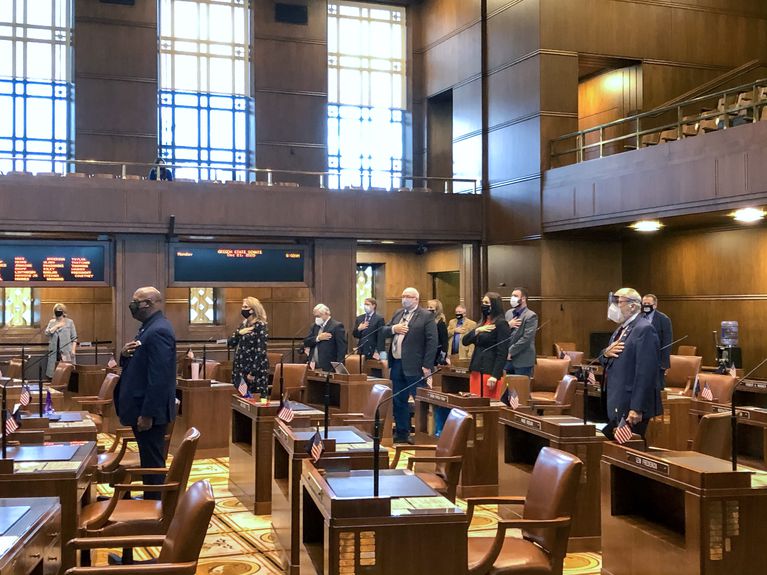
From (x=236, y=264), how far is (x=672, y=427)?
23.3 ft

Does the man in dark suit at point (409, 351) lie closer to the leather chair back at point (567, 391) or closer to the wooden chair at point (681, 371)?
the leather chair back at point (567, 391)

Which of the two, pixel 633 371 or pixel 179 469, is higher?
pixel 633 371

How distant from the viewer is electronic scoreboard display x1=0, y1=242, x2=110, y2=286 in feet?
37.9

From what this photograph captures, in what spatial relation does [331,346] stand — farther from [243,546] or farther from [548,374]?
[243,546]

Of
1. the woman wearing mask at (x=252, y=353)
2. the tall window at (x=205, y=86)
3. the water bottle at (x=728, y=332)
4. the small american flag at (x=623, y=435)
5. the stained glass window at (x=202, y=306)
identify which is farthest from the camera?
the stained glass window at (x=202, y=306)

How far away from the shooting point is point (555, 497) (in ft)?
12.0

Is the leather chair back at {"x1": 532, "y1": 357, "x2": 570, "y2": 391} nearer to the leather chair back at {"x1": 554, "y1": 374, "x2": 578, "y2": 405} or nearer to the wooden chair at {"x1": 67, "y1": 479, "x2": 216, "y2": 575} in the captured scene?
the leather chair back at {"x1": 554, "y1": 374, "x2": 578, "y2": 405}

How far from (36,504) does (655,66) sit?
12.5 metres

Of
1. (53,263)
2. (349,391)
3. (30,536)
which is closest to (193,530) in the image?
(30,536)

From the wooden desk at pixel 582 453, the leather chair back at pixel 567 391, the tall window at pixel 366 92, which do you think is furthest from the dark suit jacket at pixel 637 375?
the tall window at pixel 366 92

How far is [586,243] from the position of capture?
535 inches

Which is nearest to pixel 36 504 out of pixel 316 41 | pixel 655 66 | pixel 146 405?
pixel 146 405

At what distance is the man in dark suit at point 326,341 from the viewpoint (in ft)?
32.1

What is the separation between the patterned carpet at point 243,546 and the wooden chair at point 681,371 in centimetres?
341
